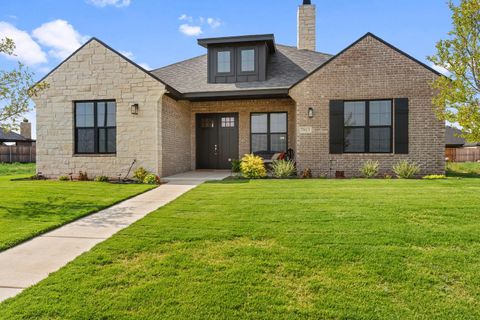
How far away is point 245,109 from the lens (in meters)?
14.3

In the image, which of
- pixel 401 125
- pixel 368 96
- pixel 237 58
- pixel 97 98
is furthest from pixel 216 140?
pixel 401 125

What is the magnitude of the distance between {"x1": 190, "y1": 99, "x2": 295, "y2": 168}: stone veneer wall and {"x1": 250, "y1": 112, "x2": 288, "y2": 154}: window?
0.20 metres

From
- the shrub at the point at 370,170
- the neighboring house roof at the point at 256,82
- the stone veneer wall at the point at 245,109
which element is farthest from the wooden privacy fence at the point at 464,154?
the shrub at the point at 370,170

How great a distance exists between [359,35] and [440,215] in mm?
8133

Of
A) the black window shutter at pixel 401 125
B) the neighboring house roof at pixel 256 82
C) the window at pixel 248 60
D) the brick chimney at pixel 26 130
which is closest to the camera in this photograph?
the black window shutter at pixel 401 125

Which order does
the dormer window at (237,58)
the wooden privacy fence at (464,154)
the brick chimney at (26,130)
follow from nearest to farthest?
the dormer window at (237,58), the wooden privacy fence at (464,154), the brick chimney at (26,130)

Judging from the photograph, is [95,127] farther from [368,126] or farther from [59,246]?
[368,126]

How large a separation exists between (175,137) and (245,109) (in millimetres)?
3449

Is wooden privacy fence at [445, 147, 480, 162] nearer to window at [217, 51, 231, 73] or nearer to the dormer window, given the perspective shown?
the dormer window

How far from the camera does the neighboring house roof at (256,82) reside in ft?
41.9

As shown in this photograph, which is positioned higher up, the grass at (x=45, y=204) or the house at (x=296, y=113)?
the house at (x=296, y=113)


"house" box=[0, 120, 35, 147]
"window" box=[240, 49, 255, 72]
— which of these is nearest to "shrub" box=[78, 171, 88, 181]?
"window" box=[240, 49, 255, 72]

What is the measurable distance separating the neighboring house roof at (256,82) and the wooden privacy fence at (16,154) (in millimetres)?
15627

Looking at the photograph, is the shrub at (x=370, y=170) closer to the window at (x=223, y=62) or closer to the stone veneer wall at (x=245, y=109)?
the stone veneer wall at (x=245, y=109)
